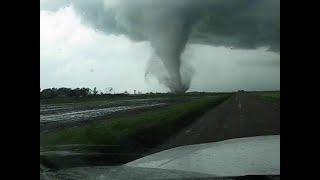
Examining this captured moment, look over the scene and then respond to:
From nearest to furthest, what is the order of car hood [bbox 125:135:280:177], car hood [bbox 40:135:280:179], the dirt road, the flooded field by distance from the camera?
car hood [bbox 40:135:280:179], car hood [bbox 125:135:280:177], the dirt road, the flooded field

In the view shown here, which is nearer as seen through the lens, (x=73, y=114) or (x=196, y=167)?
(x=196, y=167)

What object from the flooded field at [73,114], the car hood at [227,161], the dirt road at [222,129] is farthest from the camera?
the flooded field at [73,114]

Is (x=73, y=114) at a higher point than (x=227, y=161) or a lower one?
lower

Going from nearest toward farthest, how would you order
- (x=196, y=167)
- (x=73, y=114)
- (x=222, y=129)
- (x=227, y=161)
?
(x=196, y=167), (x=227, y=161), (x=222, y=129), (x=73, y=114)

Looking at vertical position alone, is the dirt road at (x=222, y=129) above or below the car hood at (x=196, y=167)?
below

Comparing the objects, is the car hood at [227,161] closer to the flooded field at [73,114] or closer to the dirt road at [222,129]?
the dirt road at [222,129]

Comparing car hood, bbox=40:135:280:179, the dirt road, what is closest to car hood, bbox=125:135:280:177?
car hood, bbox=40:135:280:179

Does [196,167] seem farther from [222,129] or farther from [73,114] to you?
[73,114]

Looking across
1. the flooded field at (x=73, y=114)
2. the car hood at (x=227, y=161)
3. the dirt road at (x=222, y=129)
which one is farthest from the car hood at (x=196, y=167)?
the flooded field at (x=73, y=114)

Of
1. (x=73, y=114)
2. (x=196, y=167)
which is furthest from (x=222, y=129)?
(x=73, y=114)

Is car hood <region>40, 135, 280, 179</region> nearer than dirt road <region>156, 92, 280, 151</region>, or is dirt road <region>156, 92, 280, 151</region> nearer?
car hood <region>40, 135, 280, 179</region>

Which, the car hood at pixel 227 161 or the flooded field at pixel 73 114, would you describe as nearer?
the car hood at pixel 227 161

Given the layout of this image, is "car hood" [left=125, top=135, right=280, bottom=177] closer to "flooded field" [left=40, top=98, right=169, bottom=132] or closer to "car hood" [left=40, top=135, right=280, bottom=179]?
"car hood" [left=40, top=135, right=280, bottom=179]
